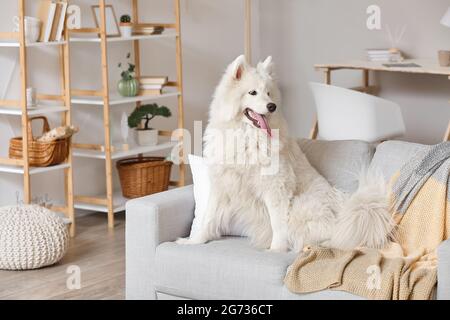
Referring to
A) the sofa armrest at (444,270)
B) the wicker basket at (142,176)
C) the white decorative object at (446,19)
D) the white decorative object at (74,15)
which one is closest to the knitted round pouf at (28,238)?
the wicker basket at (142,176)

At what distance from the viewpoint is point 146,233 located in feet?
10.5

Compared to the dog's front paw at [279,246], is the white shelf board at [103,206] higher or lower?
lower

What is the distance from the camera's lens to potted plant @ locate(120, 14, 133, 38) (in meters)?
5.07

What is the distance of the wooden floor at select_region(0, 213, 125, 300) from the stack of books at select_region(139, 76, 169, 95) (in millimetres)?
944

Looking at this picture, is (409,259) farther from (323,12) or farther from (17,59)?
(323,12)

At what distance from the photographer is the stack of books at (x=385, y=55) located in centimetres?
571

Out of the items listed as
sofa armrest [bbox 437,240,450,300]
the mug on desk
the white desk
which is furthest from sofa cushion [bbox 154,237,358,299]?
the white desk

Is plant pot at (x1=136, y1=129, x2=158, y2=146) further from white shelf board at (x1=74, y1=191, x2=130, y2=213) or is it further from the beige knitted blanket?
the beige knitted blanket

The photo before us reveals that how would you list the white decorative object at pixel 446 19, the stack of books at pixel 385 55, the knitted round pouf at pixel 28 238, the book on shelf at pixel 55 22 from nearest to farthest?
1. the knitted round pouf at pixel 28 238
2. the book on shelf at pixel 55 22
3. the white decorative object at pixel 446 19
4. the stack of books at pixel 385 55

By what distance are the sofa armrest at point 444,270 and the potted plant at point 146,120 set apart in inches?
115

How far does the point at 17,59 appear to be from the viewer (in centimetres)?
478

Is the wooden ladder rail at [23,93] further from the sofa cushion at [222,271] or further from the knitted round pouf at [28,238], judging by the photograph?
the sofa cushion at [222,271]

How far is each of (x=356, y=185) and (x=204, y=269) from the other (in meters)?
0.71
